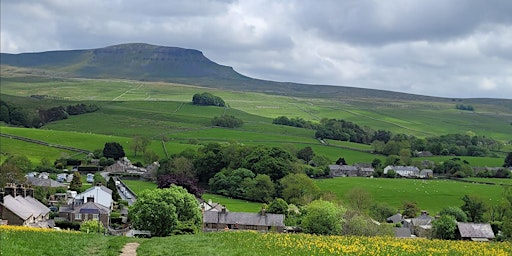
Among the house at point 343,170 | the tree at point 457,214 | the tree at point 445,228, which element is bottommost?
the house at point 343,170

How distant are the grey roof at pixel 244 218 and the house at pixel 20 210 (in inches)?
822

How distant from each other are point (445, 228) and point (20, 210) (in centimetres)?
4591

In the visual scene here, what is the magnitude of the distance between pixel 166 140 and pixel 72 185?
2369 inches

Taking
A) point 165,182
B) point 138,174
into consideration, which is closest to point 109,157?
point 138,174

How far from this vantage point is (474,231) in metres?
67.6

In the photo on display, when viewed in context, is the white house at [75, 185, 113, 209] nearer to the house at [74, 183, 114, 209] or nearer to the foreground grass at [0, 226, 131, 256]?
the house at [74, 183, 114, 209]

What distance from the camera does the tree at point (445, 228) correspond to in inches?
2672

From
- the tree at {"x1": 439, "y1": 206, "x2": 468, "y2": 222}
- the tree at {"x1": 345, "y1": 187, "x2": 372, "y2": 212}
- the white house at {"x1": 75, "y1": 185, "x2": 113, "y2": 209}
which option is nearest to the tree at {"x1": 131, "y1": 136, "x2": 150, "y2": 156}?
the white house at {"x1": 75, "y1": 185, "x2": 113, "y2": 209}

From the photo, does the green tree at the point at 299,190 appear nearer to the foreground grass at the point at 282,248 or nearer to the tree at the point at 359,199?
the tree at the point at 359,199

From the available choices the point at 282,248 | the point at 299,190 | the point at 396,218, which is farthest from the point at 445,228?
the point at 282,248

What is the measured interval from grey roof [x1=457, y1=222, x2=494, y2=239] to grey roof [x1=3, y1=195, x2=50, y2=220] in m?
46.1

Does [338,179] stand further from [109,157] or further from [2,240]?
[2,240]

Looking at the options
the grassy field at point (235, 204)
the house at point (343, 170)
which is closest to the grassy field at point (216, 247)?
the grassy field at point (235, 204)

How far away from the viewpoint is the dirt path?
26342mm
